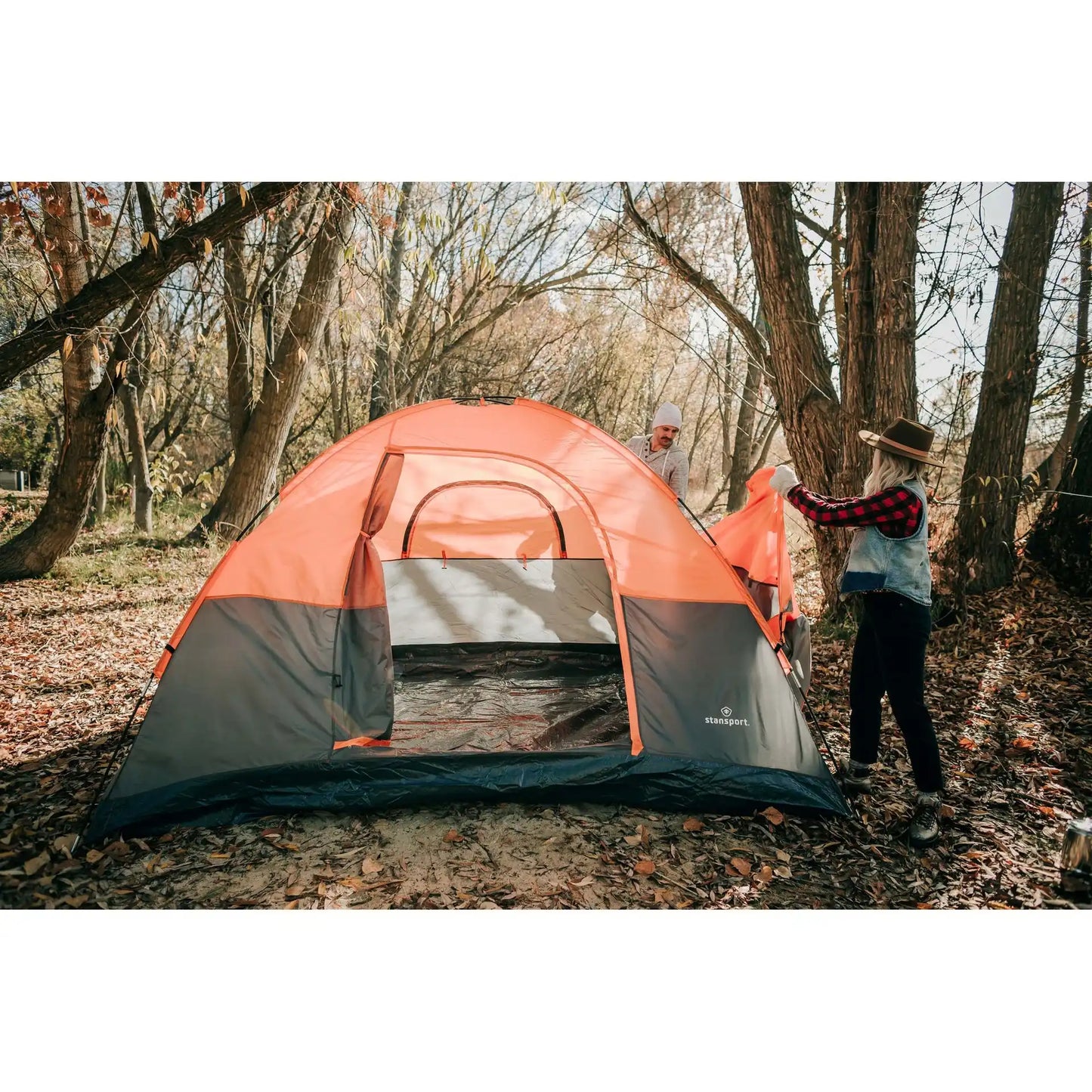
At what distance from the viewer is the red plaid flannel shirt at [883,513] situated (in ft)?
9.19

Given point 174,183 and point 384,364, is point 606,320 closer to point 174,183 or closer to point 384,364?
point 384,364

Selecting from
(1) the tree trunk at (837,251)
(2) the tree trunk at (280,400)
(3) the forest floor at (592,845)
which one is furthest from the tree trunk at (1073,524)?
(2) the tree trunk at (280,400)

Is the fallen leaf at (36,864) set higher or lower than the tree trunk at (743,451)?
lower

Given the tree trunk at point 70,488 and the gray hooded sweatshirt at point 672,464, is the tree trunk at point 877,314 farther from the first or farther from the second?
the tree trunk at point 70,488

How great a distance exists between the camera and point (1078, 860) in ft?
8.38

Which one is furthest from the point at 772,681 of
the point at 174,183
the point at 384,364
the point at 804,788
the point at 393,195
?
the point at 384,364

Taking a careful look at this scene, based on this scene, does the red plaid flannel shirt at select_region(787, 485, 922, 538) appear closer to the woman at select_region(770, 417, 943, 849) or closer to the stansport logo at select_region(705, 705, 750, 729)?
the woman at select_region(770, 417, 943, 849)

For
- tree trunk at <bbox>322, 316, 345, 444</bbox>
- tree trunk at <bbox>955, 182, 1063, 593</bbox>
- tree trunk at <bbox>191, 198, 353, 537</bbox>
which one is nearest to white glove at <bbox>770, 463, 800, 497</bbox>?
tree trunk at <bbox>955, 182, 1063, 593</bbox>

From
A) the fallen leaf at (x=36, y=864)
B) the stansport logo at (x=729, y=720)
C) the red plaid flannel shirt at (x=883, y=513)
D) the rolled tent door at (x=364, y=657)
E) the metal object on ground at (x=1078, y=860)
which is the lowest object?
the metal object on ground at (x=1078, y=860)

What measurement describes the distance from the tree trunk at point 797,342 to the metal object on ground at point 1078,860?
2.31m

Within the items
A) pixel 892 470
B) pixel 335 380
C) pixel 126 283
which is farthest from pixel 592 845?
pixel 335 380

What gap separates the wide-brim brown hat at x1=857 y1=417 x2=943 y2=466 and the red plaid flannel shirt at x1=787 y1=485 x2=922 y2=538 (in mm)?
126

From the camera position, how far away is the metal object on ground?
254cm

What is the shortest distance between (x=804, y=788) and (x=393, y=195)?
363cm
